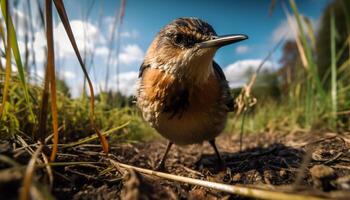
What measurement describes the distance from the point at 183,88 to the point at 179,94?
0.22 ft

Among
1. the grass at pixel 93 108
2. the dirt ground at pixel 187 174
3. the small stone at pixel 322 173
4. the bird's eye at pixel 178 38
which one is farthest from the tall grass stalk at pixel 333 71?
the small stone at pixel 322 173

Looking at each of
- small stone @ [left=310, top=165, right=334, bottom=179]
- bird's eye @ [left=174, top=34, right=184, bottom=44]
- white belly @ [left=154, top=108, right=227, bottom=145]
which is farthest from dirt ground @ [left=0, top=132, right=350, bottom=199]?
bird's eye @ [left=174, top=34, right=184, bottom=44]

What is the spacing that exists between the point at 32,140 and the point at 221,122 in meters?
1.85

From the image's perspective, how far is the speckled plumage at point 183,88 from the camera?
9.11 feet

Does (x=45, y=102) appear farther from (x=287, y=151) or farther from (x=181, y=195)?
(x=287, y=151)

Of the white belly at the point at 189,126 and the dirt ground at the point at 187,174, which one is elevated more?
the white belly at the point at 189,126

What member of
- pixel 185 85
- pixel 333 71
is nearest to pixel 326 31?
pixel 333 71

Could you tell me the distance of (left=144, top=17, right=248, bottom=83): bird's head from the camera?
2.72 meters

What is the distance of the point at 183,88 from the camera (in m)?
2.78

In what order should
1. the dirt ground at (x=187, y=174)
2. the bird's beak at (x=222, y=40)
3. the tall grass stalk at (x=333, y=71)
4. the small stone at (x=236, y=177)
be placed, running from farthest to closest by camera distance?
1. the tall grass stalk at (x=333, y=71)
2. the bird's beak at (x=222, y=40)
3. the small stone at (x=236, y=177)
4. the dirt ground at (x=187, y=174)

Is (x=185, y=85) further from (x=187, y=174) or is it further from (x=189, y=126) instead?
(x=187, y=174)

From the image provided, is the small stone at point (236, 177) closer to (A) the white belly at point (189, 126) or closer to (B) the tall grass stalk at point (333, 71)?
(A) the white belly at point (189, 126)

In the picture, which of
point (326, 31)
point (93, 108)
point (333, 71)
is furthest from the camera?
point (326, 31)

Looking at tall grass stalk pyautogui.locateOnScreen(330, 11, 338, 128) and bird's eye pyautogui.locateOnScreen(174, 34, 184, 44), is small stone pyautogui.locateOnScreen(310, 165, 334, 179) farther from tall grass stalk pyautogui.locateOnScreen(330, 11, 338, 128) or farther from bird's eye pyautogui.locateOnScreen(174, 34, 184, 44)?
tall grass stalk pyautogui.locateOnScreen(330, 11, 338, 128)
